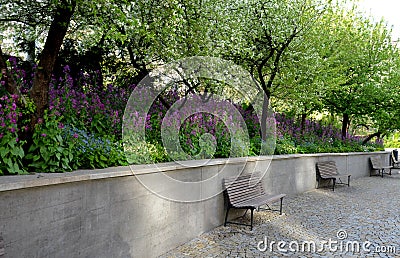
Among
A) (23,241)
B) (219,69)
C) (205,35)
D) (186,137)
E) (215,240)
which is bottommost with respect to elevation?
(215,240)

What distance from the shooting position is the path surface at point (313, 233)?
17.4 feet

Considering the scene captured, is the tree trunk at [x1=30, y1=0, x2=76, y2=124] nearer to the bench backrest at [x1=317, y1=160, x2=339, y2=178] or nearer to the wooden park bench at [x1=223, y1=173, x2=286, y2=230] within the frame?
the wooden park bench at [x1=223, y1=173, x2=286, y2=230]

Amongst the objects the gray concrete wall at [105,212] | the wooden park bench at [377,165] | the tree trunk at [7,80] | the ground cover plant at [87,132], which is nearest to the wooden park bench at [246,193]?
the gray concrete wall at [105,212]

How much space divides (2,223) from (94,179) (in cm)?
103

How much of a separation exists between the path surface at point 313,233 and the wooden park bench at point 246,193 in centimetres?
38

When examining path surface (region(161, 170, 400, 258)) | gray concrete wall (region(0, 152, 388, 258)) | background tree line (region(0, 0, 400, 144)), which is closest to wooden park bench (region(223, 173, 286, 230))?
gray concrete wall (region(0, 152, 388, 258))

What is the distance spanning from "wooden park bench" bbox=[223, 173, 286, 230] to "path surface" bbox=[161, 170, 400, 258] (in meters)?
0.38

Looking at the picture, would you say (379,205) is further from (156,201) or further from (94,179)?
(94,179)

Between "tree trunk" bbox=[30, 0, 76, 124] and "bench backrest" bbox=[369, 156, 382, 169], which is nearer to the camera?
"tree trunk" bbox=[30, 0, 76, 124]

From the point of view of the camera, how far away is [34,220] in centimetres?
337

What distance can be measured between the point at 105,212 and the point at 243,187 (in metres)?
3.39

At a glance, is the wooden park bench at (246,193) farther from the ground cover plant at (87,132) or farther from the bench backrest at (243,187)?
the ground cover plant at (87,132)

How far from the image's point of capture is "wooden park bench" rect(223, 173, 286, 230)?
651 centimetres

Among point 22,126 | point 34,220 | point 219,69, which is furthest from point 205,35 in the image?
point 34,220
